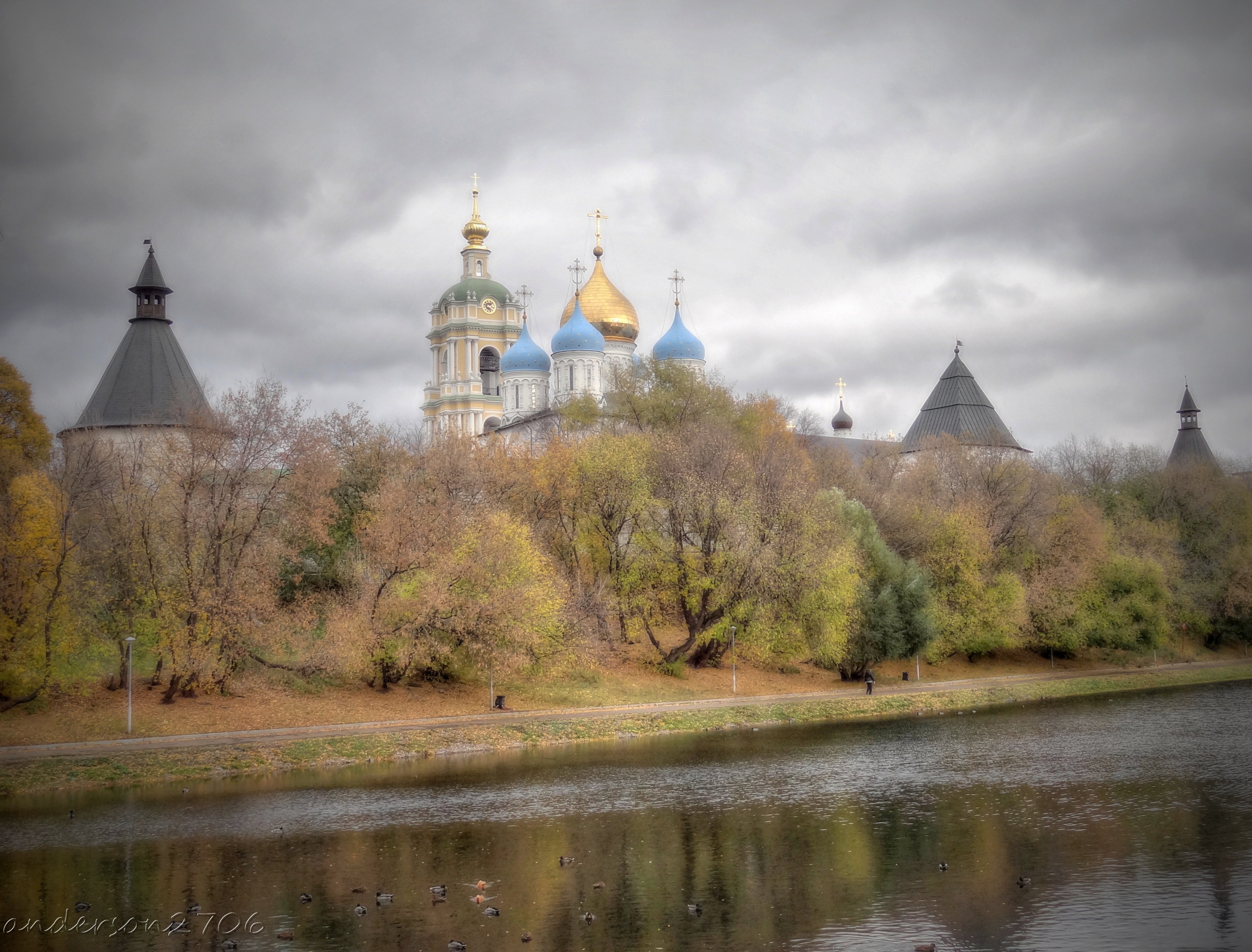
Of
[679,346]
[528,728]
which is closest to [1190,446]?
[679,346]

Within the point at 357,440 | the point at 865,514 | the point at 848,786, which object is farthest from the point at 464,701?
the point at 865,514

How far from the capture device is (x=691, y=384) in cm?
5359

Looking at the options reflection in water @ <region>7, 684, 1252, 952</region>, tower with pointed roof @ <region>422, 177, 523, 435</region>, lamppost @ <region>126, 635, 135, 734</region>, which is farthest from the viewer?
tower with pointed roof @ <region>422, 177, 523, 435</region>

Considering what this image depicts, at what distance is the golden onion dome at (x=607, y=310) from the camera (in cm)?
8744

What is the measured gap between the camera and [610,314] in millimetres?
87562

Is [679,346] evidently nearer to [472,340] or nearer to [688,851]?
[472,340]

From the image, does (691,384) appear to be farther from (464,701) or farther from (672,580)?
(464,701)

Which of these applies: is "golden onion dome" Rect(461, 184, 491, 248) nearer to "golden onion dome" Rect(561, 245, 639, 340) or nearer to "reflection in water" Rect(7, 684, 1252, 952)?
"golden onion dome" Rect(561, 245, 639, 340)

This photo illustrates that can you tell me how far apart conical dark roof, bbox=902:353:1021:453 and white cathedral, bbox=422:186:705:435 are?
58.8ft

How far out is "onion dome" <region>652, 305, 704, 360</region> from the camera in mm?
81312

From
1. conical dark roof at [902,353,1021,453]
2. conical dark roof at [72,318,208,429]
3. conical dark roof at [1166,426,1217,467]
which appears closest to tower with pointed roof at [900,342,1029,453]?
conical dark roof at [902,353,1021,453]

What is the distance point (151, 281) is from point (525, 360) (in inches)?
1414

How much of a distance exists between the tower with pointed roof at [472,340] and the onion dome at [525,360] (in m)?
9.61

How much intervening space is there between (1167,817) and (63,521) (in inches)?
1089
